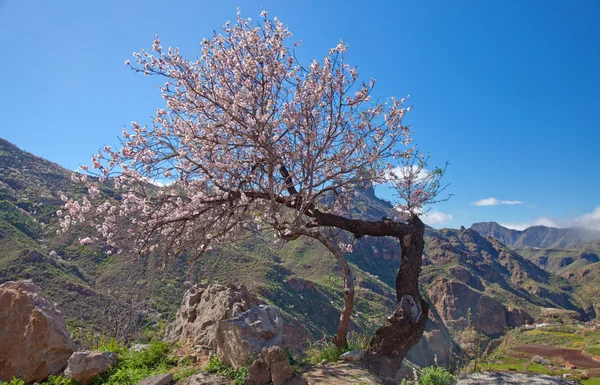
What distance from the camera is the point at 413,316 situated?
23.9ft

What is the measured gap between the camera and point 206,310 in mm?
9219

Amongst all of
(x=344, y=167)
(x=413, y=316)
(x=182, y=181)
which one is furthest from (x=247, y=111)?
(x=413, y=316)

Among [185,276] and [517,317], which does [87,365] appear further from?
[517,317]

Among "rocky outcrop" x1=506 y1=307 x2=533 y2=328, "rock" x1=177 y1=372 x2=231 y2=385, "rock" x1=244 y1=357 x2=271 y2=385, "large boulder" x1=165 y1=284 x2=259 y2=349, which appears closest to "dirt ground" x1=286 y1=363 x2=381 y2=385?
"rock" x1=244 y1=357 x2=271 y2=385

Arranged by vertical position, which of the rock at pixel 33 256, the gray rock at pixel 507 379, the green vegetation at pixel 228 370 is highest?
the rock at pixel 33 256

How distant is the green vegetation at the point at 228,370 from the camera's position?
19.5 ft

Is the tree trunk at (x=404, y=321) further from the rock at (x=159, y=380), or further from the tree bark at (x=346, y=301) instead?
the rock at (x=159, y=380)

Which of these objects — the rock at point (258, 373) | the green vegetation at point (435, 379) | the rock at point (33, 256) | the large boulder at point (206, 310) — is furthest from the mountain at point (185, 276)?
the rock at point (258, 373)

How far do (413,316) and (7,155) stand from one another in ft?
225

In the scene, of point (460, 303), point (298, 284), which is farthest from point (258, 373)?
point (460, 303)

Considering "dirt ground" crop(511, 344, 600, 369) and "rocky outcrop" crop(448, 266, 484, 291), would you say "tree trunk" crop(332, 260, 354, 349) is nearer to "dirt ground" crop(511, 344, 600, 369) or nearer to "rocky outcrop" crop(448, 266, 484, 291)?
"dirt ground" crop(511, 344, 600, 369)

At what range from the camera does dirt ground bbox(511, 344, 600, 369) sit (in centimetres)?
3962

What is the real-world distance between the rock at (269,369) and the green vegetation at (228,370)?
227mm

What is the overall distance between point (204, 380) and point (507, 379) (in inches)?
183
